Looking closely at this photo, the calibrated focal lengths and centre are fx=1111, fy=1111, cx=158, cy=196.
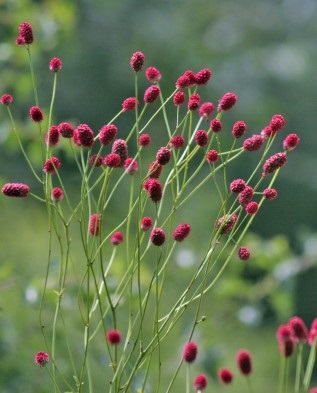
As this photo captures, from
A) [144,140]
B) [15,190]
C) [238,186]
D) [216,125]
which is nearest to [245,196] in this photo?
[238,186]

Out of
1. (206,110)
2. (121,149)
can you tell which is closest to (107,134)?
(121,149)

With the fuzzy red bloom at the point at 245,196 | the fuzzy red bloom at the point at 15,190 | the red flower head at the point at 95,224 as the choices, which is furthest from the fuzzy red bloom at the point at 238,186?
the fuzzy red bloom at the point at 15,190

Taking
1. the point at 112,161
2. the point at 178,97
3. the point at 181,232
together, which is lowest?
the point at 181,232

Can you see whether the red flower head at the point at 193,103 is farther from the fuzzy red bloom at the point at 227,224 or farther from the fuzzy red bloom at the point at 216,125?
the fuzzy red bloom at the point at 227,224

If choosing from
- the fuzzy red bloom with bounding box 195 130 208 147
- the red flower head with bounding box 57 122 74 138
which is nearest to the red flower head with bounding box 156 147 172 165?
the fuzzy red bloom with bounding box 195 130 208 147

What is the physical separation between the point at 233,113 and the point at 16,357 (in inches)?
276

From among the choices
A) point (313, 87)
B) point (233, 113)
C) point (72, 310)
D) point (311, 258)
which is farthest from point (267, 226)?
point (72, 310)

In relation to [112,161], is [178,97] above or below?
above

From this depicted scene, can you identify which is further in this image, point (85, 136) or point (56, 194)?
point (56, 194)

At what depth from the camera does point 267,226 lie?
12.0 metres

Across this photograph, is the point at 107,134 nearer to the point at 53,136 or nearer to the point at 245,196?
the point at 53,136

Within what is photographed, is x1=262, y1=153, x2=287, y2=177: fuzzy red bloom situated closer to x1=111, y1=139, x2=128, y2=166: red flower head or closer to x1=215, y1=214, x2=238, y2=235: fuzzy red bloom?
x1=215, y1=214, x2=238, y2=235: fuzzy red bloom

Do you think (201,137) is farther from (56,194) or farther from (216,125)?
(56,194)

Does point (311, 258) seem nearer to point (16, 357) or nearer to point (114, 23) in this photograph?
point (16, 357)
